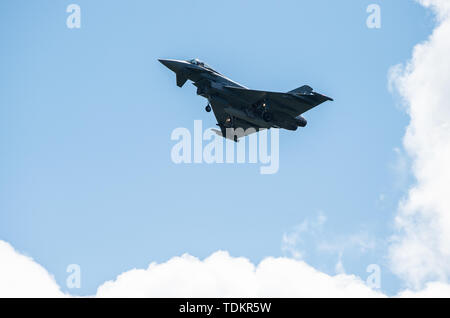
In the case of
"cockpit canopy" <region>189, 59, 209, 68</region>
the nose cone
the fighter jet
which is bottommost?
the fighter jet

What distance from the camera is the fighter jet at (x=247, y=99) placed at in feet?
180

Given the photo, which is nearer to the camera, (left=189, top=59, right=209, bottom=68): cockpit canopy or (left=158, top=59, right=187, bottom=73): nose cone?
(left=158, top=59, right=187, bottom=73): nose cone

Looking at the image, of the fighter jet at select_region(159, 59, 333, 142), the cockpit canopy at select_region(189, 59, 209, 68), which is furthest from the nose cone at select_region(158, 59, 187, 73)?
the cockpit canopy at select_region(189, 59, 209, 68)

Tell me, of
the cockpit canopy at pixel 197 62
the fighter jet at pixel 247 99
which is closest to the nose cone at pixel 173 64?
the fighter jet at pixel 247 99

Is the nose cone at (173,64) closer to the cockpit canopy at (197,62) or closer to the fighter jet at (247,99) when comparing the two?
the fighter jet at (247,99)

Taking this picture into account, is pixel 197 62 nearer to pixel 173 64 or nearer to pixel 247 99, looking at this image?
pixel 173 64

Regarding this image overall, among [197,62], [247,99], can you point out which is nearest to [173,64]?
[197,62]

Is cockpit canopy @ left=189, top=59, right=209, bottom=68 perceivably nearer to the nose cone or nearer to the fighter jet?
the fighter jet

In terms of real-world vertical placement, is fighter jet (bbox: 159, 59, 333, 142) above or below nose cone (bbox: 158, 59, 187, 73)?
below

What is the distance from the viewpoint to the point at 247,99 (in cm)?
5584

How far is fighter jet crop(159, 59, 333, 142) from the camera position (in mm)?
54906
